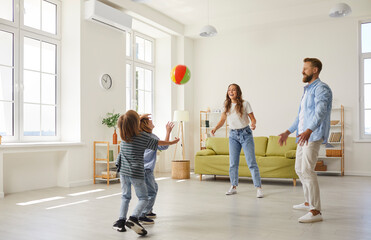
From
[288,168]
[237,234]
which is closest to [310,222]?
[237,234]

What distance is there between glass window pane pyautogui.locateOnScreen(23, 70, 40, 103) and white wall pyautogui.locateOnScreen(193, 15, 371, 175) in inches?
157

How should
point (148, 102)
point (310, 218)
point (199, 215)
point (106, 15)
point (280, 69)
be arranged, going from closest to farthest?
point (310, 218)
point (199, 215)
point (106, 15)
point (280, 69)
point (148, 102)

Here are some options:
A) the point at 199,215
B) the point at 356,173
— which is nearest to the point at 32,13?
the point at 199,215

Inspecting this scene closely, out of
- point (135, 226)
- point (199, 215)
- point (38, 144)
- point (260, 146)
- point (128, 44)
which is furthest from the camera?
point (128, 44)

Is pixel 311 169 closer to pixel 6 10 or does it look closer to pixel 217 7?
pixel 6 10

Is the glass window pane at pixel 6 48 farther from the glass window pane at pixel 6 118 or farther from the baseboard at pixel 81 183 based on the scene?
the baseboard at pixel 81 183

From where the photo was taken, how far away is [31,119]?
548cm

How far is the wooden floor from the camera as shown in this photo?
9.11ft

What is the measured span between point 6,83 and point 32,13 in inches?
47.6

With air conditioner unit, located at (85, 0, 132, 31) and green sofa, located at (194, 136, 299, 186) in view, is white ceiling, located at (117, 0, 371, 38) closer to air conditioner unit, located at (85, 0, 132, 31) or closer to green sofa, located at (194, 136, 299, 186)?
air conditioner unit, located at (85, 0, 132, 31)

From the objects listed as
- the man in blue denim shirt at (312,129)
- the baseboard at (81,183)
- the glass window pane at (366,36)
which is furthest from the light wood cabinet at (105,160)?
the glass window pane at (366,36)

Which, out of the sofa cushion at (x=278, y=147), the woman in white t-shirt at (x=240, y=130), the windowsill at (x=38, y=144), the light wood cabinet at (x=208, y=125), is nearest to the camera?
the woman in white t-shirt at (x=240, y=130)

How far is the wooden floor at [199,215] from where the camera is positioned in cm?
278

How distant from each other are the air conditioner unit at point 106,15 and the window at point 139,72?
3.57 feet
